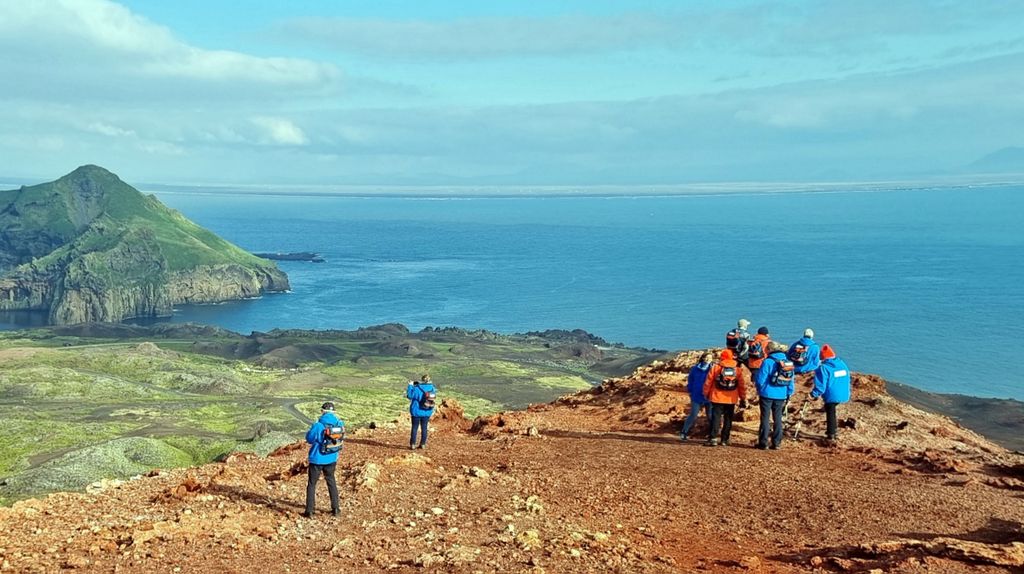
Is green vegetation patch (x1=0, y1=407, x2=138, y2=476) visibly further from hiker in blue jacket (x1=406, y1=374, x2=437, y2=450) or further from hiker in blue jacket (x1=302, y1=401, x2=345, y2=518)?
hiker in blue jacket (x1=302, y1=401, x2=345, y2=518)

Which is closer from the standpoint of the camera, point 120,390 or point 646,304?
point 120,390

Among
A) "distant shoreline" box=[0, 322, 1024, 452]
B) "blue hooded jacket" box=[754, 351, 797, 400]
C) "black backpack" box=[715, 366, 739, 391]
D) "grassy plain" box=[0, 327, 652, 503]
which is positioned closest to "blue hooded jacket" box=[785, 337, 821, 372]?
"blue hooded jacket" box=[754, 351, 797, 400]

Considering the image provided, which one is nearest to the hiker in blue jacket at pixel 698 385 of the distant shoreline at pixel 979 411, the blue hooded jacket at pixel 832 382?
the blue hooded jacket at pixel 832 382

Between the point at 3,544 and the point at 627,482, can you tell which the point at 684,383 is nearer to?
the point at 627,482

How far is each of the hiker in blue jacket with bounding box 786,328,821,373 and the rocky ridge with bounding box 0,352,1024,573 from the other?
67.7 inches

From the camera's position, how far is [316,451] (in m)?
15.8

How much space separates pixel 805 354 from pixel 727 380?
2806 mm

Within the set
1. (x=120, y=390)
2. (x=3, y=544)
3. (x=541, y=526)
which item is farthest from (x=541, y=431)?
(x=120, y=390)

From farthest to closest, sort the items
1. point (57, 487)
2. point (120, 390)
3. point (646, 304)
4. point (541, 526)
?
point (646, 304) < point (120, 390) < point (57, 487) < point (541, 526)

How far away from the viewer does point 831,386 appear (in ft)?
66.6

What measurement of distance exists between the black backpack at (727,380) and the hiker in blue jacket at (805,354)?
1.88 meters

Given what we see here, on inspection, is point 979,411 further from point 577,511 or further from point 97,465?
point 97,465

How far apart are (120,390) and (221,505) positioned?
9212cm

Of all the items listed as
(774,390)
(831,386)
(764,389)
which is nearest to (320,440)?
(764,389)
